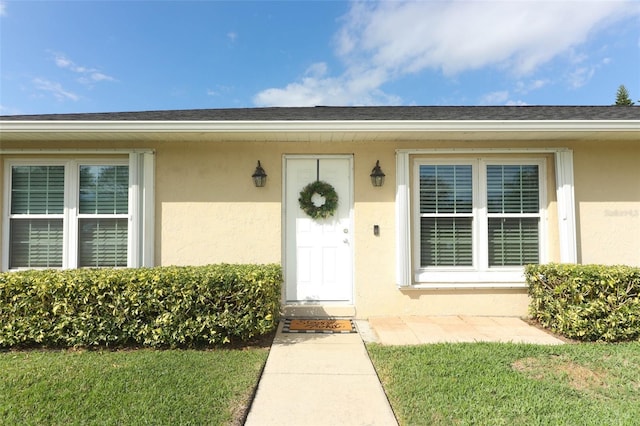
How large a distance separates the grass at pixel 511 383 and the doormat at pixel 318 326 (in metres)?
0.67

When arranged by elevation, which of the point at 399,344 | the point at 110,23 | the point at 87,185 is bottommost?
the point at 399,344

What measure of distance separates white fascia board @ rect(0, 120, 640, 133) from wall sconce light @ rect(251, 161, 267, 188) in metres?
0.61

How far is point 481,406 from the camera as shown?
2.20m

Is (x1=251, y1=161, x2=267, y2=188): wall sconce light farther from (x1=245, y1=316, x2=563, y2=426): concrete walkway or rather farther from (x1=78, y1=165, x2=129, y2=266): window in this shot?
(x1=245, y1=316, x2=563, y2=426): concrete walkway

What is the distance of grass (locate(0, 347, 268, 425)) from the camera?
211 cm

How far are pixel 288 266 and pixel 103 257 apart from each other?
266 centimetres

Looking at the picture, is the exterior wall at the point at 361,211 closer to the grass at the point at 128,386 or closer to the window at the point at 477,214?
the window at the point at 477,214

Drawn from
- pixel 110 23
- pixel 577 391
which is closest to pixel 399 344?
pixel 577 391

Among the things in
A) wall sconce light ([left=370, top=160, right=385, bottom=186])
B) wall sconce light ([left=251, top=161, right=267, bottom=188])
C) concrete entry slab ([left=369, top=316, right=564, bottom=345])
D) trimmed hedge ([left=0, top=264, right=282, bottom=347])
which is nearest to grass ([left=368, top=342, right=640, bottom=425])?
concrete entry slab ([left=369, top=316, right=564, bottom=345])

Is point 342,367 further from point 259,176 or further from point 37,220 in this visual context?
point 37,220

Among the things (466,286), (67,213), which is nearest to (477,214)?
(466,286)

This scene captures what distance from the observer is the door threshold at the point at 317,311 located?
4473 mm

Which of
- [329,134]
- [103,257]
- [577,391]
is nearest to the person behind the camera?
[577,391]

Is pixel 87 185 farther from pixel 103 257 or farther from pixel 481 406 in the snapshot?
pixel 481 406
